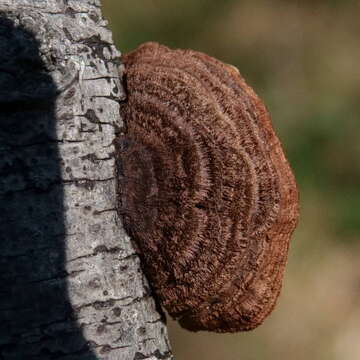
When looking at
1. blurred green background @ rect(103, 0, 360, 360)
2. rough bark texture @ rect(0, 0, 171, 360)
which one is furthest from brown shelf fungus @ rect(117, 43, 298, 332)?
blurred green background @ rect(103, 0, 360, 360)

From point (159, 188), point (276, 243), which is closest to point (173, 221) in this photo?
point (159, 188)

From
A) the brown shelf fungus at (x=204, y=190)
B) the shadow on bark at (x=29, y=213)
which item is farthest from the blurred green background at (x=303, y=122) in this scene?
the shadow on bark at (x=29, y=213)

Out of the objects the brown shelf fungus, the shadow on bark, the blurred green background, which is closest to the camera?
the shadow on bark

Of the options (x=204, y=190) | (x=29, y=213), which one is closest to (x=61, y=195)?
(x=29, y=213)

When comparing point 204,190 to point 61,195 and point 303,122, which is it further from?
point 303,122

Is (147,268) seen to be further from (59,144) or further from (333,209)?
(333,209)

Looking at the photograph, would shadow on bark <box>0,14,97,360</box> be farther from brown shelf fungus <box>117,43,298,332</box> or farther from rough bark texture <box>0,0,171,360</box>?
brown shelf fungus <box>117,43,298,332</box>

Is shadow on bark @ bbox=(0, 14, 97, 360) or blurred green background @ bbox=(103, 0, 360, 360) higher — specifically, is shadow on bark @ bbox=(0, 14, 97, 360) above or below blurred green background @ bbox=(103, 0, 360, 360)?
below
